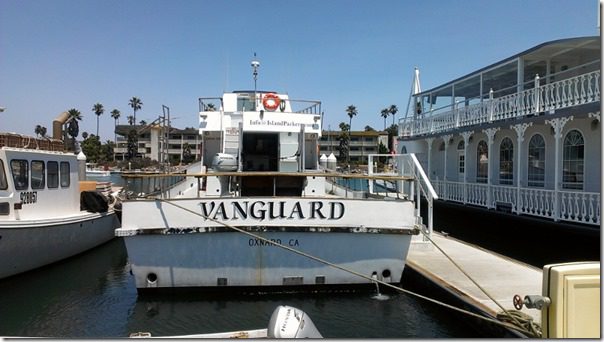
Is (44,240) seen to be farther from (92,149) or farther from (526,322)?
(92,149)

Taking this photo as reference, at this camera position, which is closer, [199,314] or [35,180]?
[199,314]

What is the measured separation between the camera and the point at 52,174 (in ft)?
38.0

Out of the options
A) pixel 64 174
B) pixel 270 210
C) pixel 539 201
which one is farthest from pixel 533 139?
pixel 64 174

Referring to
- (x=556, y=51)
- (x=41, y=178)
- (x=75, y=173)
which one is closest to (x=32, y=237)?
(x=41, y=178)

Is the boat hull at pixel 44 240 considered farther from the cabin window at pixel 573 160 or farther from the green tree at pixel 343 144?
the green tree at pixel 343 144

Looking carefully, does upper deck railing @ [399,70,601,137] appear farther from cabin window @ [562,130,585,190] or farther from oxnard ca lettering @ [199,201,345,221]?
oxnard ca lettering @ [199,201,345,221]

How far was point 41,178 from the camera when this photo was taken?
436 inches

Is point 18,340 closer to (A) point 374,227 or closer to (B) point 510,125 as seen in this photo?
(A) point 374,227

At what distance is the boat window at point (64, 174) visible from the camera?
1206 centimetres

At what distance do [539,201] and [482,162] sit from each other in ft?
15.4

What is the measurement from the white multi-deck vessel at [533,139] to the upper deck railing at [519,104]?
0.09ft

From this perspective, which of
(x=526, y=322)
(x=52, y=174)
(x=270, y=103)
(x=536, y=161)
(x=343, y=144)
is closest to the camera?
(x=526, y=322)

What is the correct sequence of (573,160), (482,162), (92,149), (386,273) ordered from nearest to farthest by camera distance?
(386,273) → (573,160) → (482,162) → (92,149)

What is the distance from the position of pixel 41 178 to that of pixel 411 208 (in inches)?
364
